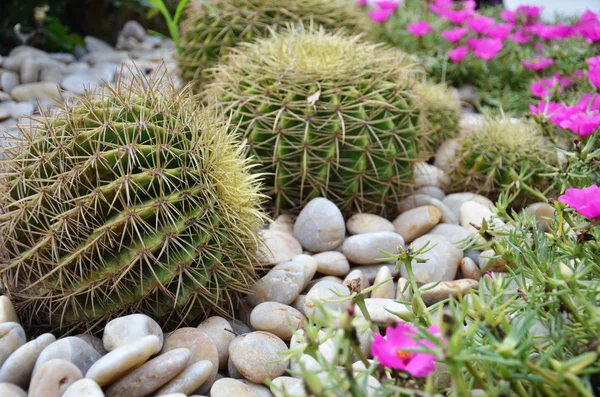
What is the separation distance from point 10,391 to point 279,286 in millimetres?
774

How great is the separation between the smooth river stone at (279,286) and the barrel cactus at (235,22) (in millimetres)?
1344

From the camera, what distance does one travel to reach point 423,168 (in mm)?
2633

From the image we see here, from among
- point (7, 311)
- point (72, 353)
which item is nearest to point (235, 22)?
point (7, 311)

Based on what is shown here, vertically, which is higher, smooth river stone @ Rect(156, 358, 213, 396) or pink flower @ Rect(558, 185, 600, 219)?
pink flower @ Rect(558, 185, 600, 219)

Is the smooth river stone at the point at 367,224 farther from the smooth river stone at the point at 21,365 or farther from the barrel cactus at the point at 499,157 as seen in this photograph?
the smooth river stone at the point at 21,365

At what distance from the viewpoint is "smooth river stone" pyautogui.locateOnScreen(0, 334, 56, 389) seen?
132 centimetres

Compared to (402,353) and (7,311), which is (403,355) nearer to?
(402,353)

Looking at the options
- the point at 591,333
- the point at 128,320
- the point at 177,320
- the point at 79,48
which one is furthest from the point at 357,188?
the point at 79,48

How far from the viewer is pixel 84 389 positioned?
4.04 feet

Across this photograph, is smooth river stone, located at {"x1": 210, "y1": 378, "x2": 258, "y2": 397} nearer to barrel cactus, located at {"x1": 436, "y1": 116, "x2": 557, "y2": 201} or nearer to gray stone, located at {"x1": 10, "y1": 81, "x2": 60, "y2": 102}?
barrel cactus, located at {"x1": 436, "y1": 116, "x2": 557, "y2": 201}

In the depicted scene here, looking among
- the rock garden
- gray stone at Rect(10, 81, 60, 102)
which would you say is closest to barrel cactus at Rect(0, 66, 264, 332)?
the rock garden

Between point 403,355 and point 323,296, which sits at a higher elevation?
point 403,355

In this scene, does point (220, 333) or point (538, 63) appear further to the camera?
point (538, 63)

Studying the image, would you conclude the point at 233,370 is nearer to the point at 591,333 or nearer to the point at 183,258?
the point at 183,258
